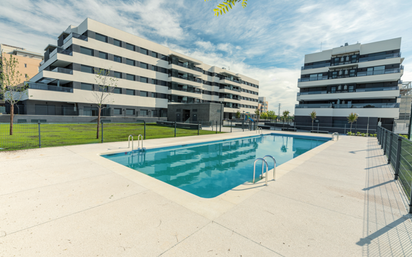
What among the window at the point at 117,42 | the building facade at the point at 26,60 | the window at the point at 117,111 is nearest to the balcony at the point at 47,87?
the window at the point at 117,111

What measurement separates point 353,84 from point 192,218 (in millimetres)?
49721

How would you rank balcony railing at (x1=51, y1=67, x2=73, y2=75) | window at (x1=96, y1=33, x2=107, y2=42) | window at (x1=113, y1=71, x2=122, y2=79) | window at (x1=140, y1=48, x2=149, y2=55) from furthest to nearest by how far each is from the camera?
window at (x1=140, y1=48, x2=149, y2=55)
window at (x1=113, y1=71, x2=122, y2=79)
window at (x1=96, y1=33, x2=107, y2=42)
balcony railing at (x1=51, y1=67, x2=73, y2=75)

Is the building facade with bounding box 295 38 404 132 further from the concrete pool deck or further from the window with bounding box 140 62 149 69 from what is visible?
the window with bounding box 140 62 149 69

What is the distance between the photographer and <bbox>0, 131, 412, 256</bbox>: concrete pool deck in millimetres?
2939

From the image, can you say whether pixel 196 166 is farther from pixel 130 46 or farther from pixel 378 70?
pixel 378 70

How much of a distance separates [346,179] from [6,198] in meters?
Result: 10.5

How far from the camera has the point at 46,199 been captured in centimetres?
454

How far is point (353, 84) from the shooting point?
129ft

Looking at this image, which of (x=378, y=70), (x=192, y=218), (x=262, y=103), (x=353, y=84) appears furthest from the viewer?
(x=262, y=103)

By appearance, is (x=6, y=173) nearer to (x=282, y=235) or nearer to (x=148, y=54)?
(x=282, y=235)

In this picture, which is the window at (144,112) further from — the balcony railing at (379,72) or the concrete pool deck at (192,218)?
the balcony railing at (379,72)

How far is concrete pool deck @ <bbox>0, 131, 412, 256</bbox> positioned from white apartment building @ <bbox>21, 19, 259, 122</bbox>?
23.6m

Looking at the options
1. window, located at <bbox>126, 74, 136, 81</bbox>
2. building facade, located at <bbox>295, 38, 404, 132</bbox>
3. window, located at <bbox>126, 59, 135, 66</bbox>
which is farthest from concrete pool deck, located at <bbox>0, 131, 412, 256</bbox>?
window, located at <bbox>126, 59, 135, 66</bbox>

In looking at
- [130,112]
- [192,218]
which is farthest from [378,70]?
→ [130,112]
